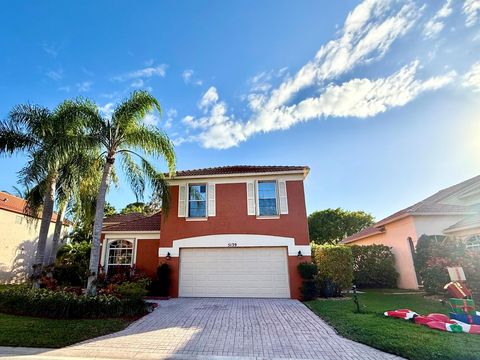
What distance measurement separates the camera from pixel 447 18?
8648mm

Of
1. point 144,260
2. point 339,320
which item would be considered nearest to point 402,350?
point 339,320

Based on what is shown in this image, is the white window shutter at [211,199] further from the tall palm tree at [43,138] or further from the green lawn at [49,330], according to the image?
the green lawn at [49,330]

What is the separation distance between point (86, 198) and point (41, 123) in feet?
14.1

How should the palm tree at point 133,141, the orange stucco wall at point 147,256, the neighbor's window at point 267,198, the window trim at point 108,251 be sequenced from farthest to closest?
the window trim at point 108,251
the orange stucco wall at point 147,256
the neighbor's window at point 267,198
the palm tree at point 133,141

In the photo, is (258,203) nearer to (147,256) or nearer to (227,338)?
(147,256)

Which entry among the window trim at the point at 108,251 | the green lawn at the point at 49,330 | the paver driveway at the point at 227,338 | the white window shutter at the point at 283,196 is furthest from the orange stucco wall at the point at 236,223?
the green lawn at the point at 49,330

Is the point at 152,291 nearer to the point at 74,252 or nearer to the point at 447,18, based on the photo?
the point at 74,252

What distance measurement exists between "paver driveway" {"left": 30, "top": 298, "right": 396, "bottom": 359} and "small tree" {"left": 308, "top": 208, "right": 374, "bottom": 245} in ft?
94.7

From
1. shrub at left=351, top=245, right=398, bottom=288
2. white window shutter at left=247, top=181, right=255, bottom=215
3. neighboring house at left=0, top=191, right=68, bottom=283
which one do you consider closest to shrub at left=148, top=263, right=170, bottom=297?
white window shutter at left=247, top=181, right=255, bottom=215

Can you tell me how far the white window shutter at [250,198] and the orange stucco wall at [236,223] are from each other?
0.17 meters

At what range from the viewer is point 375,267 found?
1645 centimetres

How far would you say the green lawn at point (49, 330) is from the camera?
249 inches

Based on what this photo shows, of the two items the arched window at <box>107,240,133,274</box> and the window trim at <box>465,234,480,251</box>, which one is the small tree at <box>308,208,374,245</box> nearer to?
the window trim at <box>465,234,480,251</box>

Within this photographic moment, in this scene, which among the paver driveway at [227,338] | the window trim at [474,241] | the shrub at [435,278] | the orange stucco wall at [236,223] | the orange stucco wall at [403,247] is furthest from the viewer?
the orange stucco wall at [403,247]
